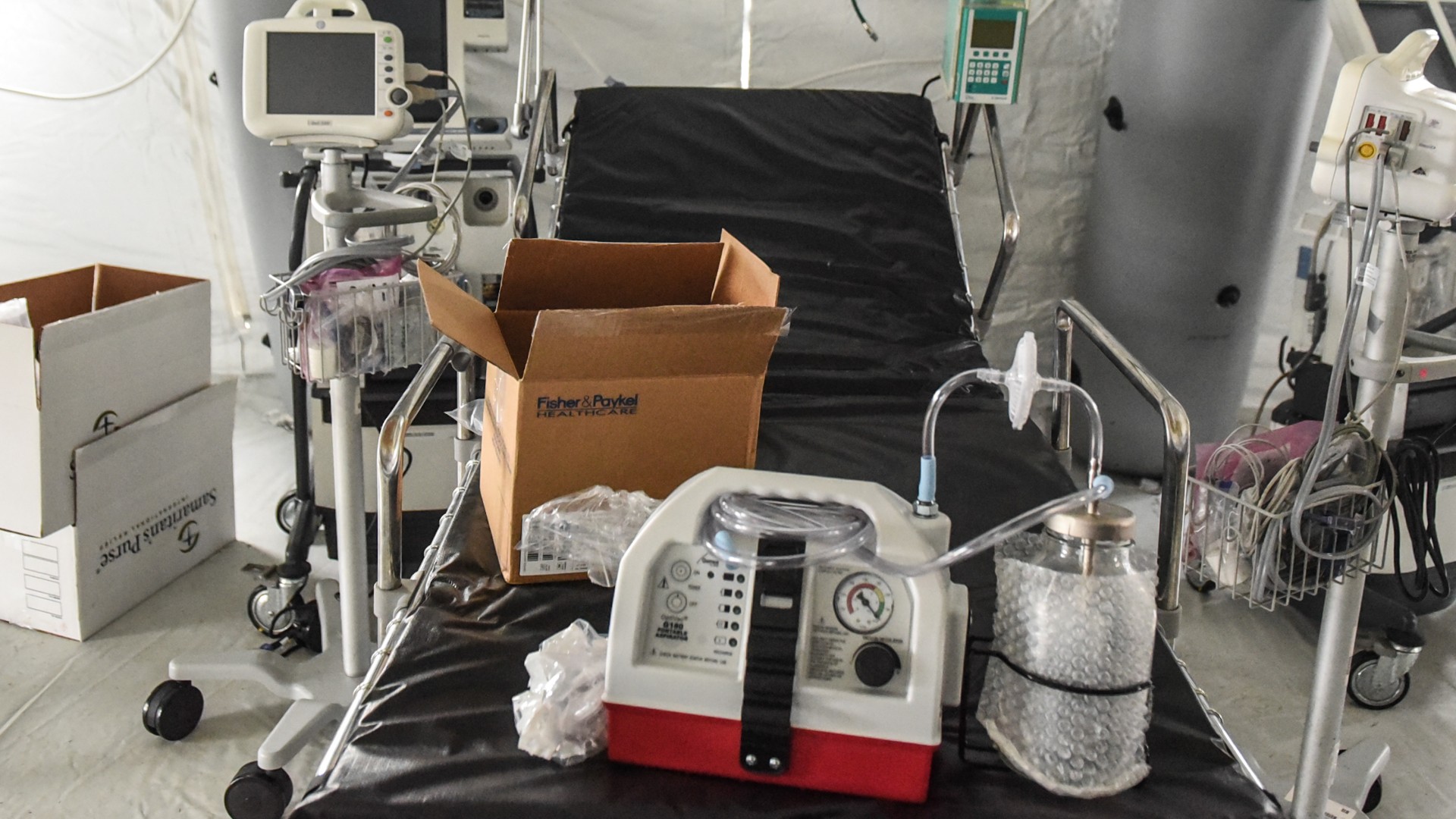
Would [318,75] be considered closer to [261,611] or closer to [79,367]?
[79,367]

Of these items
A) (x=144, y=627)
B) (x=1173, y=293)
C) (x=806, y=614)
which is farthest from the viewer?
(x=1173, y=293)

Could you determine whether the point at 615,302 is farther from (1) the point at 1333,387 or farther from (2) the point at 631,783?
(1) the point at 1333,387

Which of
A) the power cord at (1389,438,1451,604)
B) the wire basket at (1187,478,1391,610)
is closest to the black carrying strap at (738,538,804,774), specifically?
the wire basket at (1187,478,1391,610)

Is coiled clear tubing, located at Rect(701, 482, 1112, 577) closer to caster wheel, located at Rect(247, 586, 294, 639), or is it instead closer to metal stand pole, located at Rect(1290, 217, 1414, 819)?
metal stand pole, located at Rect(1290, 217, 1414, 819)

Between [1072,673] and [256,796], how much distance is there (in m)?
1.23

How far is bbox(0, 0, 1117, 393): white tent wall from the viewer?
2.81 m

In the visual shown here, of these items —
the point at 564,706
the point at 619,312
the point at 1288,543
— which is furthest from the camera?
the point at 1288,543

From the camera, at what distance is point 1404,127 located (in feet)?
3.84

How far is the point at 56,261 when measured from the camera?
3031 mm

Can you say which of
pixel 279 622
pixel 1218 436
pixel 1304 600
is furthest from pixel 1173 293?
pixel 279 622

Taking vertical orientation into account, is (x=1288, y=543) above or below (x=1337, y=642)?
above

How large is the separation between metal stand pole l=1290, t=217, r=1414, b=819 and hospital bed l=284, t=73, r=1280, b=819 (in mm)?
245

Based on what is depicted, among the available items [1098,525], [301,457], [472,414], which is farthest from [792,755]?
[301,457]

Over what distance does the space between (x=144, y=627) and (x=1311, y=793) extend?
2021 mm
